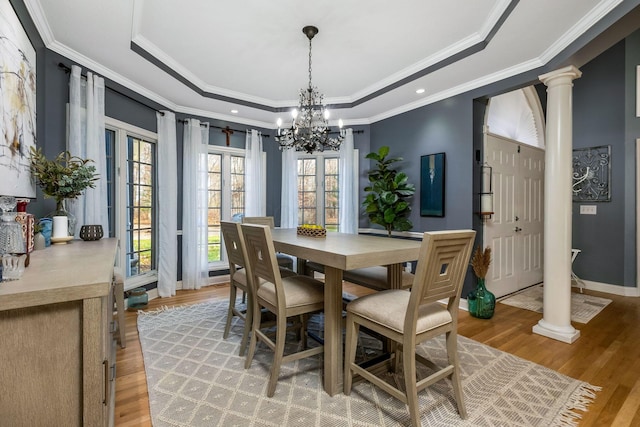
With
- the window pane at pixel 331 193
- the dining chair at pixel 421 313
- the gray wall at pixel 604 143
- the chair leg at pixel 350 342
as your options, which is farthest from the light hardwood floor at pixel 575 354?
the window pane at pixel 331 193

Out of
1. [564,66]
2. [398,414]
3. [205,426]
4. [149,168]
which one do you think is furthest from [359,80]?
[205,426]

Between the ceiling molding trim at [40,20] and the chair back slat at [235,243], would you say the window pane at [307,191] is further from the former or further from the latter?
the ceiling molding trim at [40,20]

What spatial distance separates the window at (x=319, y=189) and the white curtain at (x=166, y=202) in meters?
1.94

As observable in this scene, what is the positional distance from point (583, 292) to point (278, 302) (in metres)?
4.69

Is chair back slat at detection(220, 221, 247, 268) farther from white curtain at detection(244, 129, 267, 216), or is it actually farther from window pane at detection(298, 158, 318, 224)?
window pane at detection(298, 158, 318, 224)

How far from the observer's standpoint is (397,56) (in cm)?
305

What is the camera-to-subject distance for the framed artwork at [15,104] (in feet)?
5.23

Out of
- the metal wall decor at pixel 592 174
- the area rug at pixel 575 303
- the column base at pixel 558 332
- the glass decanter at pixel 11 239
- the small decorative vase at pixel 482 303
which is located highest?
the metal wall decor at pixel 592 174

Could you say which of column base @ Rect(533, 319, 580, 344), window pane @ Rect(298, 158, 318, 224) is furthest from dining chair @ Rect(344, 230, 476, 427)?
window pane @ Rect(298, 158, 318, 224)

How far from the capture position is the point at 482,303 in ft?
10.4

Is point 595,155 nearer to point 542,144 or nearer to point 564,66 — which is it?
point 542,144

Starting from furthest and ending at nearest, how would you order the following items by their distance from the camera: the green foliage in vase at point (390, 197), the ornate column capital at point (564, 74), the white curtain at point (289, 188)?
the white curtain at point (289, 188) < the green foliage in vase at point (390, 197) < the ornate column capital at point (564, 74)

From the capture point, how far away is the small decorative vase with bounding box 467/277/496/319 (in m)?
3.17

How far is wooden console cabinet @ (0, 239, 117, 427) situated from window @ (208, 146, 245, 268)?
371 centimetres
